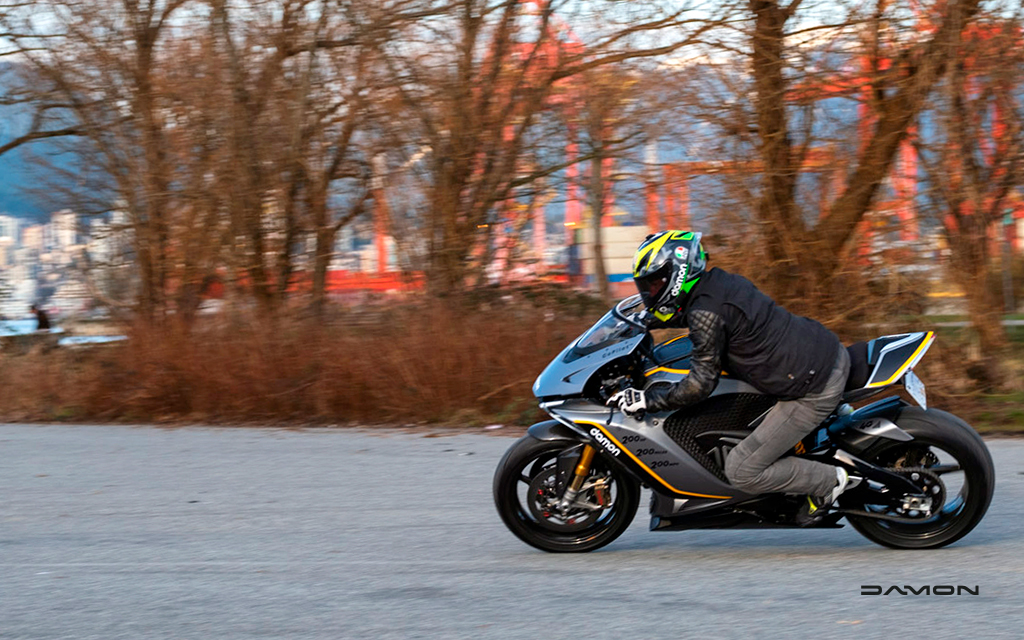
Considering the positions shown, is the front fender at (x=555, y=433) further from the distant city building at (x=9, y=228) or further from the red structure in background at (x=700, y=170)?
the distant city building at (x=9, y=228)

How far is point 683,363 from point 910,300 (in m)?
7.08

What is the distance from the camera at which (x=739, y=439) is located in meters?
5.61

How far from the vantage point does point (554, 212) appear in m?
14.2

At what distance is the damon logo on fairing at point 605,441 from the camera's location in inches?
222

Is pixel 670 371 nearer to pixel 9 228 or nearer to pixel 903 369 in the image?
pixel 903 369

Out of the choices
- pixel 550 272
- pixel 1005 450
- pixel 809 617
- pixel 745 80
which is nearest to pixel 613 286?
pixel 550 272

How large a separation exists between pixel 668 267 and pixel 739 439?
3.21 feet

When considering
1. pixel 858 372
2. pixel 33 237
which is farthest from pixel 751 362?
pixel 33 237

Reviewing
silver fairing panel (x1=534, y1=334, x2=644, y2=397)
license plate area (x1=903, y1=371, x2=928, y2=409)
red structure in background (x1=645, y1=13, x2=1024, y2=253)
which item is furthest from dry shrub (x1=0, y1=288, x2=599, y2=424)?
license plate area (x1=903, y1=371, x2=928, y2=409)

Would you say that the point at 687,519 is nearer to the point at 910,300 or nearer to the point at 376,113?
the point at 910,300

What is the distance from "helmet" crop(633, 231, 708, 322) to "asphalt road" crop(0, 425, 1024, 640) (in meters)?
1.39

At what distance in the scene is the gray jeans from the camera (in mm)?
5453

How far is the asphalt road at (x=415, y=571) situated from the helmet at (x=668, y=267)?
1.39 meters

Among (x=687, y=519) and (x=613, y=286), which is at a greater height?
(x=613, y=286)
